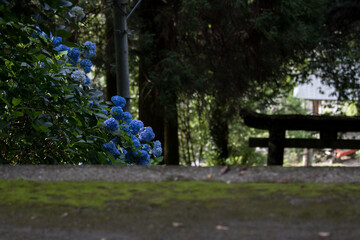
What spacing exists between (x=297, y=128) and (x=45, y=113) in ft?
21.2

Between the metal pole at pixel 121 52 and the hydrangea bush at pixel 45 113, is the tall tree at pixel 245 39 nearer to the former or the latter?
the metal pole at pixel 121 52

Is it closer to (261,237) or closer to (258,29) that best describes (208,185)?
(261,237)

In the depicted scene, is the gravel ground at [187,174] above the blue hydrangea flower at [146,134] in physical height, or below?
below

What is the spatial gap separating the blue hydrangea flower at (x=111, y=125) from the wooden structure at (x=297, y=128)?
535 centimetres

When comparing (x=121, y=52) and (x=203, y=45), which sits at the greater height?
(x=203, y=45)

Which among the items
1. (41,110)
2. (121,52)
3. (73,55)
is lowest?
(41,110)

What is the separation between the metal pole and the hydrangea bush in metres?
1.03

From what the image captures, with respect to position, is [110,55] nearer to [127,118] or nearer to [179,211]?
[127,118]

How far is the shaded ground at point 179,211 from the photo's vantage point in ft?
3.32

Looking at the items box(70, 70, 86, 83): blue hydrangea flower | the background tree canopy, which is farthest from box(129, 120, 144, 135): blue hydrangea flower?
the background tree canopy

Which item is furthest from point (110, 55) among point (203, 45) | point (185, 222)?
point (185, 222)

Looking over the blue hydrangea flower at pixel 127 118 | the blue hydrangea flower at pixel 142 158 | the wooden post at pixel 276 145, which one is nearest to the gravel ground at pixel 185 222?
the blue hydrangea flower at pixel 142 158

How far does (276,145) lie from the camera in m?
8.75

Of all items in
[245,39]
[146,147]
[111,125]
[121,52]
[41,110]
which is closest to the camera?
[41,110]
